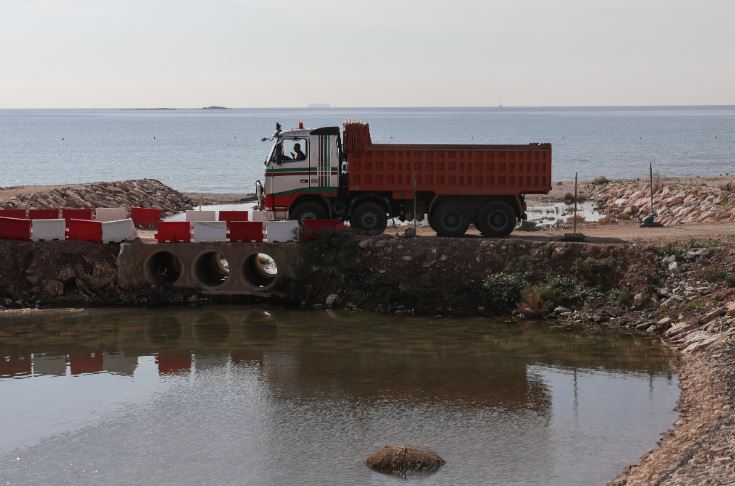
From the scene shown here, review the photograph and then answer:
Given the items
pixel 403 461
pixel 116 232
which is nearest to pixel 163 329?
pixel 116 232

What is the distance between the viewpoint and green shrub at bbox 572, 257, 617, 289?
28.5 m

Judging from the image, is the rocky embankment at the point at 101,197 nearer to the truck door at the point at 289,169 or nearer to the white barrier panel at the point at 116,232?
the white barrier panel at the point at 116,232

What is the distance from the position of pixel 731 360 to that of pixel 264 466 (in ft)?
36.0

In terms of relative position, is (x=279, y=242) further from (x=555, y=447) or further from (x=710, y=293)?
(x=555, y=447)

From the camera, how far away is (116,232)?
31.5 m

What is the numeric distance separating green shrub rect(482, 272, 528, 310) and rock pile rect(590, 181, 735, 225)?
12257 millimetres

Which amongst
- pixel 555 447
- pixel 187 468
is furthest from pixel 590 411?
pixel 187 468

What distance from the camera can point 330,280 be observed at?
101 feet

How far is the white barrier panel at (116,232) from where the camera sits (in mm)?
31484

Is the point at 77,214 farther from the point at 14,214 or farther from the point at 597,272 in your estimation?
the point at 597,272

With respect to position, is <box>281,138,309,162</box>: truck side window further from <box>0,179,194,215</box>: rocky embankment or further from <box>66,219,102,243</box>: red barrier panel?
<box>0,179,194,215</box>: rocky embankment


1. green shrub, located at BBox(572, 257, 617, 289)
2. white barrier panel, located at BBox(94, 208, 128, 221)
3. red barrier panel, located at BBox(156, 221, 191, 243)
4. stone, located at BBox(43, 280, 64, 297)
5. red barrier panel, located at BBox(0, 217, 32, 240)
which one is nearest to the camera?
green shrub, located at BBox(572, 257, 617, 289)

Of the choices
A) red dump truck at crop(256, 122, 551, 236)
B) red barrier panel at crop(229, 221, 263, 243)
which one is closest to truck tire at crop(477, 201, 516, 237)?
red dump truck at crop(256, 122, 551, 236)

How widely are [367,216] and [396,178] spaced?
1.61 meters
